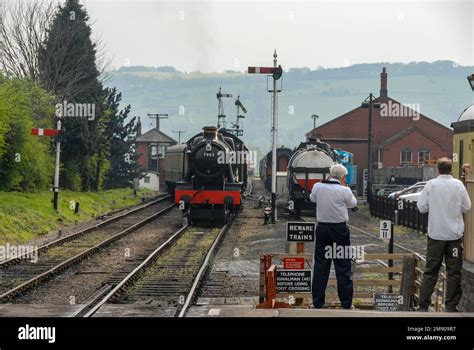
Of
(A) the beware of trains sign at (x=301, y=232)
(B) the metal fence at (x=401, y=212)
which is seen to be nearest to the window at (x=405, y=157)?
(B) the metal fence at (x=401, y=212)

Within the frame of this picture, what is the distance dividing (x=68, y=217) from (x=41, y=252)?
28.1 ft

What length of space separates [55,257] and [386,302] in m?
9.50

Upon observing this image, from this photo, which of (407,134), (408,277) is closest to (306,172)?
(408,277)

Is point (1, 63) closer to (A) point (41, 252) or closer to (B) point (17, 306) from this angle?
(A) point (41, 252)

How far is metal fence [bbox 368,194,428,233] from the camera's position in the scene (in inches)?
952

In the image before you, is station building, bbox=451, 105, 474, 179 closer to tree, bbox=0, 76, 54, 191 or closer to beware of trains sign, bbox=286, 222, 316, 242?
beware of trains sign, bbox=286, 222, 316, 242

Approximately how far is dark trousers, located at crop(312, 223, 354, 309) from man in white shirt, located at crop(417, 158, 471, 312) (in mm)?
877

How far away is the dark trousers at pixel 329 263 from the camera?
27.8 ft

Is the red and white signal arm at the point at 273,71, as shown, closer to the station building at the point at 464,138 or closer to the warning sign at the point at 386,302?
the station building at the point at 464,138

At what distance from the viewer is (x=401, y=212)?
88.4 feet

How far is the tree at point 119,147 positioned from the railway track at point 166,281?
21.2 m

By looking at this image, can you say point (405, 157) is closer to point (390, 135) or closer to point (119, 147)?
point (390, 135)

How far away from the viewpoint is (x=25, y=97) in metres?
28.1
